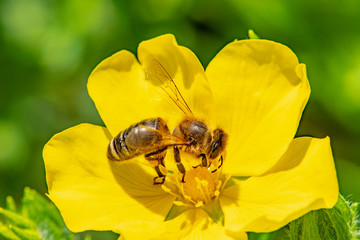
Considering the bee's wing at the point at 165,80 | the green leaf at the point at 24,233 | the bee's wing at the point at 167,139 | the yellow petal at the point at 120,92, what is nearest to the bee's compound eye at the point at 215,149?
the bee's wing at the point at 167,139

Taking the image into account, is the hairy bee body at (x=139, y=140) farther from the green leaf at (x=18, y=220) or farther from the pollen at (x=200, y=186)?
the green leaf at (x=18, y=220)

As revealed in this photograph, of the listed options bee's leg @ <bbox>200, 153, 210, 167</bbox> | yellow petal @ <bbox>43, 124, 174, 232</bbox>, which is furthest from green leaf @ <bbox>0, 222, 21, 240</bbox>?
bee's leg @ <bbox>200, 153, 210, 167</bbox>

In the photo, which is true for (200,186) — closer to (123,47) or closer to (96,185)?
(96,185)

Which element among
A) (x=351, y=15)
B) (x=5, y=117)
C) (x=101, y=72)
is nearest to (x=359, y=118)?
(x=351, y=15)

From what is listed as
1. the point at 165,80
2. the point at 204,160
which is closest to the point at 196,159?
the point at 204,160

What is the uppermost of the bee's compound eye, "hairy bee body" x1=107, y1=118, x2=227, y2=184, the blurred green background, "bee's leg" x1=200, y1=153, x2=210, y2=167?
"hairy bee body" x1=107, y1=118, x2=227, y2=184

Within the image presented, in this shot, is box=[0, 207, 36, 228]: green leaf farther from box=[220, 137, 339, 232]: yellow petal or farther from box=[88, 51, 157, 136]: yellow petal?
box=[220, 137, 339, 232]: yellow petal
